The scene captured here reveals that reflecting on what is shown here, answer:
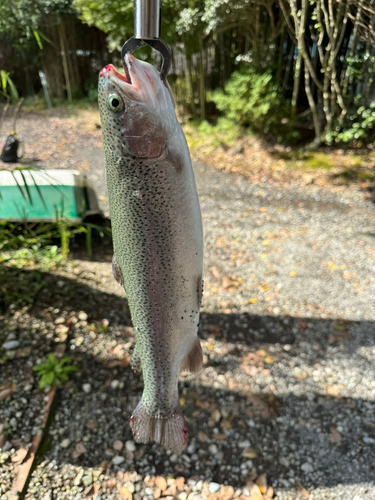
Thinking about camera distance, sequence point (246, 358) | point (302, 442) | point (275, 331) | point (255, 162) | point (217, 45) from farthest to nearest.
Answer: point (217, 45), point (255, 162), point (275, 331), point (246, 358), point (302, 442)

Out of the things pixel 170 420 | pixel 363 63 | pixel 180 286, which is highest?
pixel 363 63

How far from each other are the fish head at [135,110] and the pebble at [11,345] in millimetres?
2641

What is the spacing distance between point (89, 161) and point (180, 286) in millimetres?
7563

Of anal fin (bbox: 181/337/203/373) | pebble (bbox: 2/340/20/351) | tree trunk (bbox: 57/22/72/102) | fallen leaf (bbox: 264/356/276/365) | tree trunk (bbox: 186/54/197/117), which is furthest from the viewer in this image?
tree trunk (bbox: 186/54/197/117)

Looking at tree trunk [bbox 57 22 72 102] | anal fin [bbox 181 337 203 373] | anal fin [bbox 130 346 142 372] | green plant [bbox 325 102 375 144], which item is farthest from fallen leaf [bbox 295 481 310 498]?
tree trunk [bbox 57 22 72 102]

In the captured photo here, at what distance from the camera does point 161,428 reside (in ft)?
5.40

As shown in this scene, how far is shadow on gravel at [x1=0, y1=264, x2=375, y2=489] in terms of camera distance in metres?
2.48

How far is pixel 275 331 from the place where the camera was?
11.9 feet

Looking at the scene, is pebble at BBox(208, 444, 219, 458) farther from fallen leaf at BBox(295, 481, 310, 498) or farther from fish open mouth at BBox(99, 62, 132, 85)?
fish open mouth at BBox(99, 62, 132, 85)

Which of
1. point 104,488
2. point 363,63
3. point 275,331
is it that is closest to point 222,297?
point 275,331

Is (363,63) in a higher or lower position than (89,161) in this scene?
higher

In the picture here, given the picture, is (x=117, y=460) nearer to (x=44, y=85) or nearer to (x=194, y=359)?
(x=194, y=359)

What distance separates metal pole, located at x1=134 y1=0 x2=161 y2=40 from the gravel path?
2.65 meters

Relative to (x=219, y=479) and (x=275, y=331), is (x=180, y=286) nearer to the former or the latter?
(x=219, y=479)
